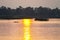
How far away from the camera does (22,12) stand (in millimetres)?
160000

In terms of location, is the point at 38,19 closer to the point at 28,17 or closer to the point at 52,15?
the point at 28,17

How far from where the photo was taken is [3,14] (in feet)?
529

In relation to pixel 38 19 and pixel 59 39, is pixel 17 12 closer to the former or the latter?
pixel 38 19

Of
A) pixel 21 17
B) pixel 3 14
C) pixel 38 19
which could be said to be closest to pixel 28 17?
pixel 21 17

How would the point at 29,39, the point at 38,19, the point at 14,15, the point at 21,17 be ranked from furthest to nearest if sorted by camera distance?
the point at 14,15, the point at 21,17, the point at 38,19, the point at 29,39

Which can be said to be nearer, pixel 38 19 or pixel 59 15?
pixel 38 19

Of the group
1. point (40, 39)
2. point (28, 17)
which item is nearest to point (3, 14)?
point (28, 17)

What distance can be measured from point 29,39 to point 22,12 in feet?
409

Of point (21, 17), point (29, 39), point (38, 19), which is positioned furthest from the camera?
point (21, 17)

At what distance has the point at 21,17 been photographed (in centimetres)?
14950

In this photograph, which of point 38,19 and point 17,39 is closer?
point 17,39

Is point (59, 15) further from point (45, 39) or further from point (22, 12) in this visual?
point (45, 39)

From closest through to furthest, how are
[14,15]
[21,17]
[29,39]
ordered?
[29,39]
[21,17]
[14,15]

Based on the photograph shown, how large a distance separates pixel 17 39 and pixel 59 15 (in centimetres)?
12600
